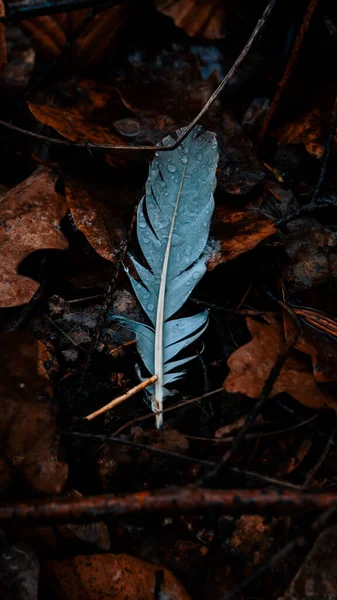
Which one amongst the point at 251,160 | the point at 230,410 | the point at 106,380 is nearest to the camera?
the point at 230,410

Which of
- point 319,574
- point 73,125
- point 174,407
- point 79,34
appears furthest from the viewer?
point 79,34

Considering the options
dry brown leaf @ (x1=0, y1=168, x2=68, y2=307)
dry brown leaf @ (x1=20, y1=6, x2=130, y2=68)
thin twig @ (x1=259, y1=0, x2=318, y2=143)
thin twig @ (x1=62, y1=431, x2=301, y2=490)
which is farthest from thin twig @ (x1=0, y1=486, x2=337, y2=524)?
dry brown leaf @ (x1=20, y1=6, x2=130, y2=68)

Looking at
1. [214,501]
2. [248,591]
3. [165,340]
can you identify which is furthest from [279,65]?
[248,591]

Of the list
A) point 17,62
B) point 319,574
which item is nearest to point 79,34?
point 17,62

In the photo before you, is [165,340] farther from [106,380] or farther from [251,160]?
[251,160]

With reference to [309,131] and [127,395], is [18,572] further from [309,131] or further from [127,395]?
[309,131]
